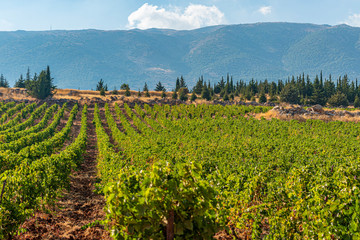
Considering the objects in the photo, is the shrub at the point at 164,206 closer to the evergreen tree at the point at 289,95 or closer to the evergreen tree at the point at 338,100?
the evergreen tree at the point at 289,95

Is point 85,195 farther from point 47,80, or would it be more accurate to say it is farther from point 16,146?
point 47,80

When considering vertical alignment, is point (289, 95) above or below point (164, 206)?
above

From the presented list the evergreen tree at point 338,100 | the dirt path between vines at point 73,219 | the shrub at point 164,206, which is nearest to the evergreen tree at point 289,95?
the evergreen tree at point 338,100

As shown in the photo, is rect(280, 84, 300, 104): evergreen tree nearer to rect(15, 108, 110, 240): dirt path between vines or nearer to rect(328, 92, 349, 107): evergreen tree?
rect(328, 92, 349, 107): evergreen tree

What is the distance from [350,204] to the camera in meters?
5.18

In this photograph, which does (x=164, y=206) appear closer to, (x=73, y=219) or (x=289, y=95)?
(x=73, y=219)

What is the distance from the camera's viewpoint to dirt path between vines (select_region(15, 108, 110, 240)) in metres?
7.09

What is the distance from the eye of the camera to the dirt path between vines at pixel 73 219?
7088 mm

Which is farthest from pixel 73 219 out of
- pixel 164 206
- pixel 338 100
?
pixel 338 100

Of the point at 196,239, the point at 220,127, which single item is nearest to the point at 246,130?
the point at 220,127

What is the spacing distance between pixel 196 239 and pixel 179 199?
3.09ft

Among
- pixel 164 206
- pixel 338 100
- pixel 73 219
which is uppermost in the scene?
pixel 338 100

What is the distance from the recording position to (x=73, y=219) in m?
8.54

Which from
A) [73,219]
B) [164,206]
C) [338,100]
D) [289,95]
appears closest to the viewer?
[164,206]
